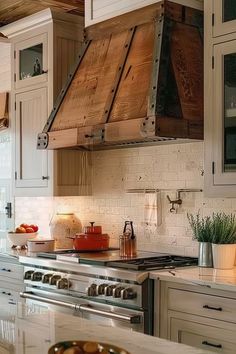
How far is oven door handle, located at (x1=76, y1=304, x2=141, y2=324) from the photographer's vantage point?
10.5ft

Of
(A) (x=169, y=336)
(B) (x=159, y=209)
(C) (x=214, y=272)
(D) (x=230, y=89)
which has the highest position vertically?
(D) (x=230, y=89)

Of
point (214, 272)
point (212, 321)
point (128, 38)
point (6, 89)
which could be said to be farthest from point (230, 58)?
point (6, 89)

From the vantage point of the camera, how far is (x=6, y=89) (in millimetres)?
5461

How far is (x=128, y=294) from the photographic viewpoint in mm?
3248

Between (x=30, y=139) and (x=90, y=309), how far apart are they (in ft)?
5.56

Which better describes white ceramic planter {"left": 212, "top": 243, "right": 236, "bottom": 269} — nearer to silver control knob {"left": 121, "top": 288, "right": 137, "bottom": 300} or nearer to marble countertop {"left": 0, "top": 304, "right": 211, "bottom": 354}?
silver control knob {"left": 121, "top": 288, "right": 137, "bottom": 300}

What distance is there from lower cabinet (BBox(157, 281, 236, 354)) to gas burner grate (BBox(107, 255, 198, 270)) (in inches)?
7.6

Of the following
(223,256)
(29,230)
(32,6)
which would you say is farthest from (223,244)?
(32,6)

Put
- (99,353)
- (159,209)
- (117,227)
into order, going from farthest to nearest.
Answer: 1. (117,227)
2. (159,209)
3. (99,353)

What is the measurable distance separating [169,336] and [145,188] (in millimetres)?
1361

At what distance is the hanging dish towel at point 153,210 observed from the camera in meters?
4.11

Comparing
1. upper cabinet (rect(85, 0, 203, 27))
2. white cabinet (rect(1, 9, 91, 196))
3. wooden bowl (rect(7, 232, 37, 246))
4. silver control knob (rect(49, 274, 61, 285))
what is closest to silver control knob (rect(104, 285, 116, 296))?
silver control knob (rect(49, 274, 61, 285))

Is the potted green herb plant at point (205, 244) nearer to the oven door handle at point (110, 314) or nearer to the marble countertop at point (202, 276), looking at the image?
the marble countertop at point (202, 276)

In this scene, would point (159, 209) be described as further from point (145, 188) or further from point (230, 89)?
point (230, 89)
